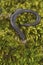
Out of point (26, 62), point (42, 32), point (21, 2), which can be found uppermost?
point (21, 2)

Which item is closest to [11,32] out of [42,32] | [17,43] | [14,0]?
[17,43]

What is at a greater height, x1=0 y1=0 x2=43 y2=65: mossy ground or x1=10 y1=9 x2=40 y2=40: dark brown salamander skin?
x1=10 y1=9 x2=40 y2=40: dark brown salamander skin

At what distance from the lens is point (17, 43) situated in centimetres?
198

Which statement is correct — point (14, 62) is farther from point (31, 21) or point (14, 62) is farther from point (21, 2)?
point (21, 2)

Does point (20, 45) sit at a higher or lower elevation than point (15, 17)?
lower

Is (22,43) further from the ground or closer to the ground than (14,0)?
closer to the ground

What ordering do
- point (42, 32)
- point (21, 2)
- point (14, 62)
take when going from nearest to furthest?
point (14, 62) → point (42, 32) → point (21, 2)

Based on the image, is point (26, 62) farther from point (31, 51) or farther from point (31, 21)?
point (31, 21)

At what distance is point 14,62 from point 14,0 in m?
Result: 0.63

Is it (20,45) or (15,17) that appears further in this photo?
(15,17)

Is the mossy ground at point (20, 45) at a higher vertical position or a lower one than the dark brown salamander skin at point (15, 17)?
lower

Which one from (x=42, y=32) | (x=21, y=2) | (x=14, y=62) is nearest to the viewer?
(x=14, y=62)

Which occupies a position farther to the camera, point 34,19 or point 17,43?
point 34,19

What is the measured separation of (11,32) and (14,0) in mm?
385
